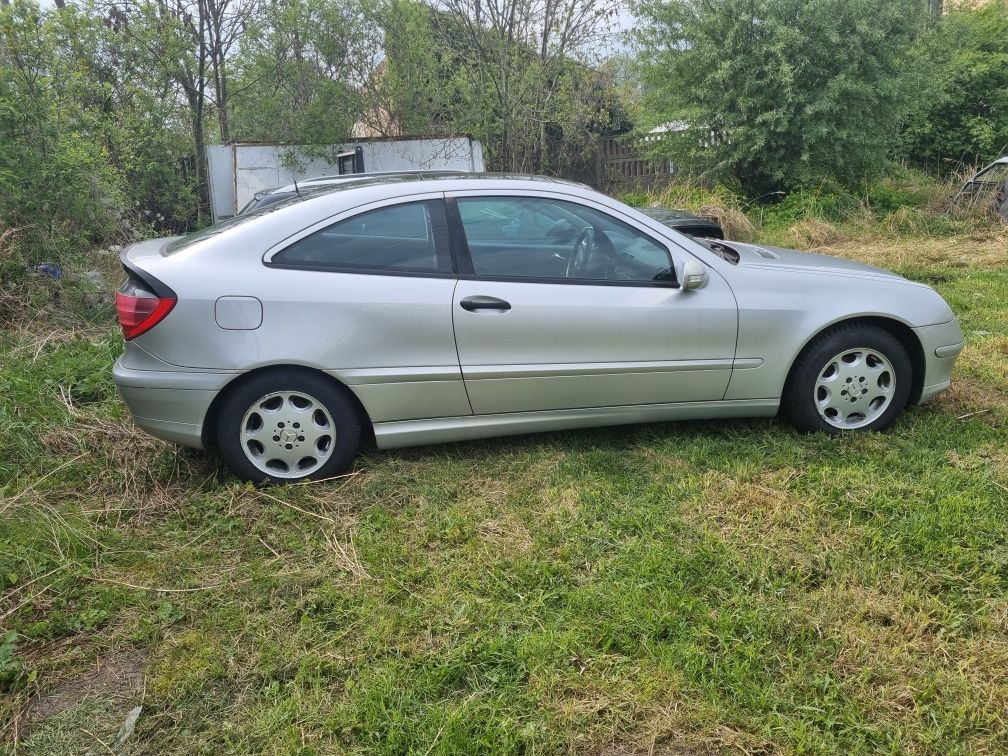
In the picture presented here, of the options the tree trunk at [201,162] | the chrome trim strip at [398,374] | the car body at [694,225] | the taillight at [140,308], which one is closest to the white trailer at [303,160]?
the tree trunk at [201,162]

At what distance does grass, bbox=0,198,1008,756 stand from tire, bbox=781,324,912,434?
148 mm

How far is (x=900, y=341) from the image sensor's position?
4.31 metres

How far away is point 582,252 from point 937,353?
202cm

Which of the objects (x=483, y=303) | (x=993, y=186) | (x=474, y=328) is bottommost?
(x=474, y=328)

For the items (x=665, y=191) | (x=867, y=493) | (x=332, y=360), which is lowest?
(x=867, y=493)

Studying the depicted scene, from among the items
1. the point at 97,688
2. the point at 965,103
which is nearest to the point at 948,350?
the point at 97,688

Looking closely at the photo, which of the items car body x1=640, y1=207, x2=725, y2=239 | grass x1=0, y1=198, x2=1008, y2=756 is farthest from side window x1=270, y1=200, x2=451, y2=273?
car body x1=640, y1=207, x2=725, y2=239

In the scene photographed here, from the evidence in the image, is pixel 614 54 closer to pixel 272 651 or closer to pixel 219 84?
pixel 219 84

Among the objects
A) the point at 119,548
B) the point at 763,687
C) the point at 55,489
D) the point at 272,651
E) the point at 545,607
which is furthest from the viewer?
the point at 55,489

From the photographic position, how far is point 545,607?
2941 mm

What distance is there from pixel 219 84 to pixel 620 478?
1105 centimetres

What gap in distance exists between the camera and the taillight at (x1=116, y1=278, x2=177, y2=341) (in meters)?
3.65

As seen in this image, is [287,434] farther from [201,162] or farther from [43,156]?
[201,162]

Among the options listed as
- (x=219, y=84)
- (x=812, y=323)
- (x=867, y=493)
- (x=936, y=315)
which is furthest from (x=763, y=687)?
(x=219, y=84)
